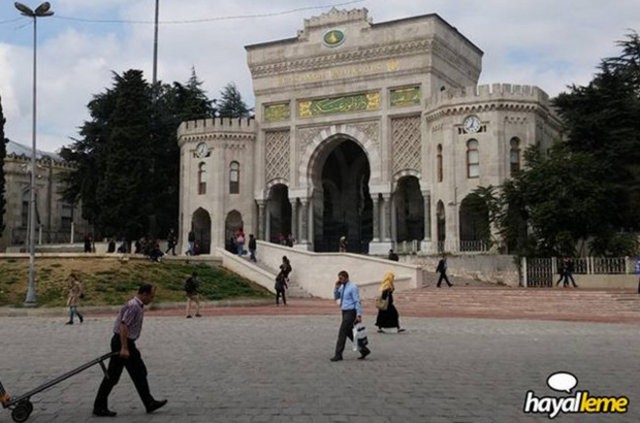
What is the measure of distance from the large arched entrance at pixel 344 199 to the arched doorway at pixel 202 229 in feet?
20.1

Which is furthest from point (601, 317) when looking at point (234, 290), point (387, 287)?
point (234, 290)

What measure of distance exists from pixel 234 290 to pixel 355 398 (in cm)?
1995

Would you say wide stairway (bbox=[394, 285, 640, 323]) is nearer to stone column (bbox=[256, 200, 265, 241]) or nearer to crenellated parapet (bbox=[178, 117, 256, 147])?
stone column (bbox=[256, 200, 265, 241])

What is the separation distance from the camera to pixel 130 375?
23.9 feet

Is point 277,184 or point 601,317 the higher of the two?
point 277,184

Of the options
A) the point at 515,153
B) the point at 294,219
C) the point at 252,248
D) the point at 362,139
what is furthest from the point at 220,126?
the point at 515,153

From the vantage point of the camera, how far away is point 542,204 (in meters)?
27.3

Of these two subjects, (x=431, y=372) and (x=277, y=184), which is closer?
(x=431, y=372)

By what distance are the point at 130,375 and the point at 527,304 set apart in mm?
17202

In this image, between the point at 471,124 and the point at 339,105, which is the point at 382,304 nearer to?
the point at 471,124

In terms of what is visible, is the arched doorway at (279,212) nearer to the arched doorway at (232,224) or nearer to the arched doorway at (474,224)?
the arched doorway at (232,224)

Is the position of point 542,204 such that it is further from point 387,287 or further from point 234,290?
point 387,287

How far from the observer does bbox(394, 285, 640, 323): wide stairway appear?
67.2 feet

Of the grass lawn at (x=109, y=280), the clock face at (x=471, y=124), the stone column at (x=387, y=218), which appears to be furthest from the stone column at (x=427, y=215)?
the grass lawn at (x=109, y=280)
